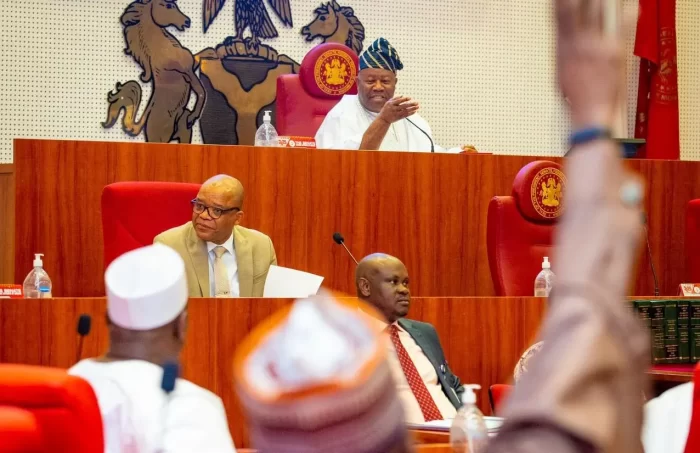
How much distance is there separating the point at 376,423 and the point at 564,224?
197mm

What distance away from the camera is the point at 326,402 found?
0.70 meters

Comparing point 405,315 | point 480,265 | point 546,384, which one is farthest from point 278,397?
point 480,265

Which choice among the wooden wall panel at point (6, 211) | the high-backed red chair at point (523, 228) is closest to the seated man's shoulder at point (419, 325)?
the high-backed red chair at point (523, 228)

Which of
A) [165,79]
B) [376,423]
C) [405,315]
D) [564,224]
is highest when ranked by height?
[165,79]

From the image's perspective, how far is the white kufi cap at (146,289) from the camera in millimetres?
2191

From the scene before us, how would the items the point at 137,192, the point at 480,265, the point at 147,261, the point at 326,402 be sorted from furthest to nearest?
1. the point at 480,265
2. the point at 137,192
3. the point at 147,261
4. the point at 326,402

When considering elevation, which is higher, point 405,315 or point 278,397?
point 278,397

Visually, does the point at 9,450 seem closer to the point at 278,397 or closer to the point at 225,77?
the point at 278,397

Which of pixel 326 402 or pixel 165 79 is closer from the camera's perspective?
pixel 326 402

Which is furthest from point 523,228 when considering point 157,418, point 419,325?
point 157,418

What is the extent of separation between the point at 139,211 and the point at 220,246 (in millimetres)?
383

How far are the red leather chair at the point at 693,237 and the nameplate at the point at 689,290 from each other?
67cm

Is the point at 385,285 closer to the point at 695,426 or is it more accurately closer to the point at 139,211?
the point at 139,211

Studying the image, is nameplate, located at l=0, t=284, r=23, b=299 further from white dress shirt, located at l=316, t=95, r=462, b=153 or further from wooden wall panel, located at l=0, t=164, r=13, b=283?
wooden wall panel, located at l=0, t=164, r=13, b=283
